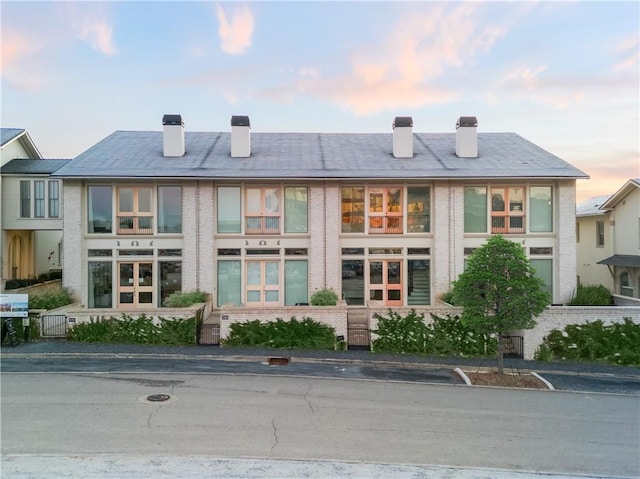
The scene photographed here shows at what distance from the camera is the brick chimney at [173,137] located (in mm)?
25516

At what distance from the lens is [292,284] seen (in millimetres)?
23781

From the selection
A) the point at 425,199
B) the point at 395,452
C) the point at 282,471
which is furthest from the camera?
the point at 425,199

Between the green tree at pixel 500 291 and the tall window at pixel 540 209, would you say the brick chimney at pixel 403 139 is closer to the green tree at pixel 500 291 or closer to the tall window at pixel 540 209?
the tall window at pixel 540 209

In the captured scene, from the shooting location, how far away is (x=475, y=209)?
2425cm

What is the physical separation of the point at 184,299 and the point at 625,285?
26.8 m

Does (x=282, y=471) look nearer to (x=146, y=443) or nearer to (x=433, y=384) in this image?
(x=146, y=443)

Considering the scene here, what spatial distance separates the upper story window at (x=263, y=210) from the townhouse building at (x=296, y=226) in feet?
0.17

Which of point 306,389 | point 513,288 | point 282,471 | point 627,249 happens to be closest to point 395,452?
point 282,471

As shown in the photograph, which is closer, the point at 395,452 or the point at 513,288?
the point at 395,452

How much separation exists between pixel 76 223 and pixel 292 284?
441 inches

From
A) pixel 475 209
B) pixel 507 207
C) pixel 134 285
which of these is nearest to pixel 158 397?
pixel 134 285

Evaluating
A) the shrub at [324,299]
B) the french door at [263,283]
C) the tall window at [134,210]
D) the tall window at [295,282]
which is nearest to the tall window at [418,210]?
the tall window at [295,282]

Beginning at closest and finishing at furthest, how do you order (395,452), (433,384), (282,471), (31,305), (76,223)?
(282,471)
(395,452)
(433,384)
(31,305)
(76,223)

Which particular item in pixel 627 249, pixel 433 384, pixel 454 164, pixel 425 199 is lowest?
pixel 433 384
